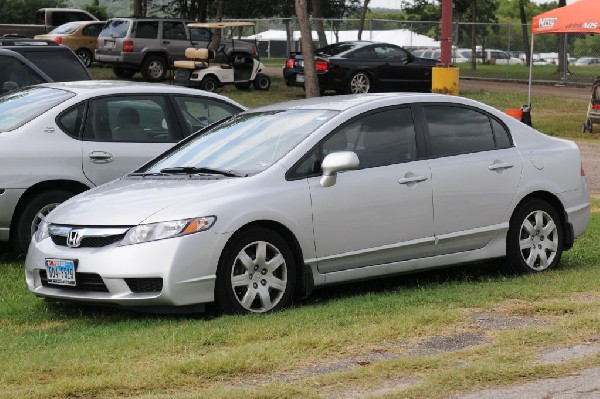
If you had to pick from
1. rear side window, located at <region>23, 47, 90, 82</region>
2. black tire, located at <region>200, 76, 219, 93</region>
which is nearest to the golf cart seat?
black tire, located at <region>200, 76, 219, 93</region>

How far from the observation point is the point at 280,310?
8703mm

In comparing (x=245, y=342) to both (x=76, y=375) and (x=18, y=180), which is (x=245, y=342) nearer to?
(x=76, y=375)

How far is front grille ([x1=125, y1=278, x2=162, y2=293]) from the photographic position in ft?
27.3

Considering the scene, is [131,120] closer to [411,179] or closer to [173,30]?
[411,179]

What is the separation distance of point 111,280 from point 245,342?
1.27 metres

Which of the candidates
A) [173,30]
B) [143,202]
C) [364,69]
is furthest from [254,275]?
[173,30]

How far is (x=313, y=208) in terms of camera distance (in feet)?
29.3

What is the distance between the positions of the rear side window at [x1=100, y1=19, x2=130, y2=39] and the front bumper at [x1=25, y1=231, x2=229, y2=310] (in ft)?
102

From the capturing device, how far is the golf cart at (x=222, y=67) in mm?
33594

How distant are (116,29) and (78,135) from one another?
93.9ft

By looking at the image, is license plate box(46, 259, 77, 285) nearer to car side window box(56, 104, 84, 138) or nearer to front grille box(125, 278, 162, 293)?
front grille box(125, 278, 162, 293)

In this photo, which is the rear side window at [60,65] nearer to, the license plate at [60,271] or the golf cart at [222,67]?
the license plate at [60,271]

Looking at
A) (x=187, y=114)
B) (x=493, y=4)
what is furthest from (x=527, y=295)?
(x=493, y=4)

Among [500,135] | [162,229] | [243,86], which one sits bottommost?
[243,86]
